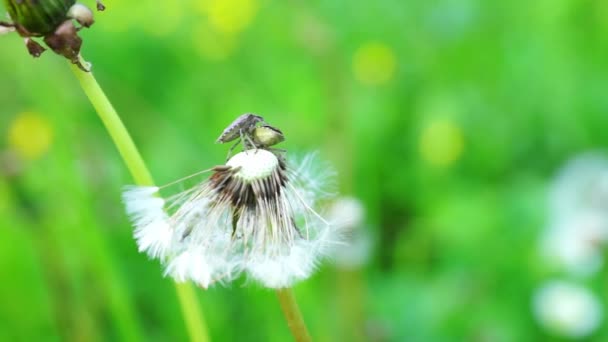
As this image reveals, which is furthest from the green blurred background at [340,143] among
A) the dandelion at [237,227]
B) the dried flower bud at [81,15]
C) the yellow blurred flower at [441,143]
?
the dried flower bud at [81,15]

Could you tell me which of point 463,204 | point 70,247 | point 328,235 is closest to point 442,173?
point 463,204

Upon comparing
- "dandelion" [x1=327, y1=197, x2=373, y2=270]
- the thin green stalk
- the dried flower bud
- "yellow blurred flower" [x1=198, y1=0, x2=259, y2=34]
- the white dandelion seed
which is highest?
"yellow blurred flower" [x1=198, y1=0, x2=259, y2=34]

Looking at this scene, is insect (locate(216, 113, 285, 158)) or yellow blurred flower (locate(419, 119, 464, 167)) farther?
yellow blurred flower (locate(419, 119, 464, 167))

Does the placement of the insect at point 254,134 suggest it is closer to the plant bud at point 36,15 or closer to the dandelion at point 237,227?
the dandelion at point 237,227

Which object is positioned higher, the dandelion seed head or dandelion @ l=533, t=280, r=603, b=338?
the dandelion seed head

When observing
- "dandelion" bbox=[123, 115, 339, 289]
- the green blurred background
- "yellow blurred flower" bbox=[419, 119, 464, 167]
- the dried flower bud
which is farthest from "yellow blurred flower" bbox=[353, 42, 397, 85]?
the dried flower bud

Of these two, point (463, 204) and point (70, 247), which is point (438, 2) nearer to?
point (463, 204)

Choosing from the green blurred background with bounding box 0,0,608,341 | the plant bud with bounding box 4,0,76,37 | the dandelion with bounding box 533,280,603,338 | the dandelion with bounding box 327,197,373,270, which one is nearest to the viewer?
the plant bud with bounding box 4,0,76,37

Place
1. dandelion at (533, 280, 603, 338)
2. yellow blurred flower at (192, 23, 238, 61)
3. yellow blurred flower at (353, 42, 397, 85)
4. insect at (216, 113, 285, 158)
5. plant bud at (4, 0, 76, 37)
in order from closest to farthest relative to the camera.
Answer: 1. plant bud at (4, 0, 76, 37)
2. insect at (216, 113, 285, 158)
3. dandelion at (533, 280, 603, 338)
4. yellow blurred flower at (353, 42, 397, 85)
5. yellow blurred flower at (192, 23, 238, 61)

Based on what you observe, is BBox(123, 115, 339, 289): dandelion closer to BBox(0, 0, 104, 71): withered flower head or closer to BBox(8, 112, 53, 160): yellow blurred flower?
BBox(0, 0, 104, 71): withered flower head
